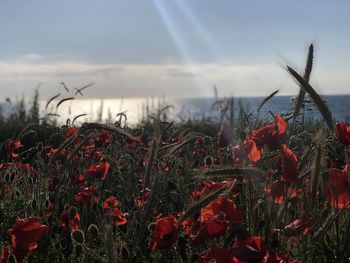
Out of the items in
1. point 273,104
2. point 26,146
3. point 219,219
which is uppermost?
point 273,104

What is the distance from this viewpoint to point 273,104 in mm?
2842

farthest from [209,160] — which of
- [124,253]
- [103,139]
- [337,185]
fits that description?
[337,185]

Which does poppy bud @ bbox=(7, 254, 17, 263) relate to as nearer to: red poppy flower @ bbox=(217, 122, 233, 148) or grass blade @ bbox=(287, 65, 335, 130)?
grass blade @ bbox=(287, 65, 335, 130)

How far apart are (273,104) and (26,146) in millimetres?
5316

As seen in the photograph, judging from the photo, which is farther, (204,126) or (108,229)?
(204,126)

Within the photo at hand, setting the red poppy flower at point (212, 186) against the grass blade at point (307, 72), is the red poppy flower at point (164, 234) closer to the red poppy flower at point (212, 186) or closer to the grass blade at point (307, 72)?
the red poppy flower at point (212, 186)

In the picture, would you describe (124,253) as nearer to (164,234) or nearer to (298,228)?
(164,234)

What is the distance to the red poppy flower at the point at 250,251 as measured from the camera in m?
1.48

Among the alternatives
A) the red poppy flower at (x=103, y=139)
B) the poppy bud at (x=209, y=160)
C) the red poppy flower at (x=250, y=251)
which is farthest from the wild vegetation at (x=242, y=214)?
the red poppy flower at (x=103, y=139)

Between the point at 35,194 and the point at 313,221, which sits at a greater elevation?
the point at 313,221

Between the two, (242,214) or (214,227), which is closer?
(214,227)

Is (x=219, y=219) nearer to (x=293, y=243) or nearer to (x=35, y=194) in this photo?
(x=293, y=243)

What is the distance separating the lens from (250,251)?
4.86 ft

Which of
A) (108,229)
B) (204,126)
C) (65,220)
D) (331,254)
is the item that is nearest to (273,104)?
(331,254)
